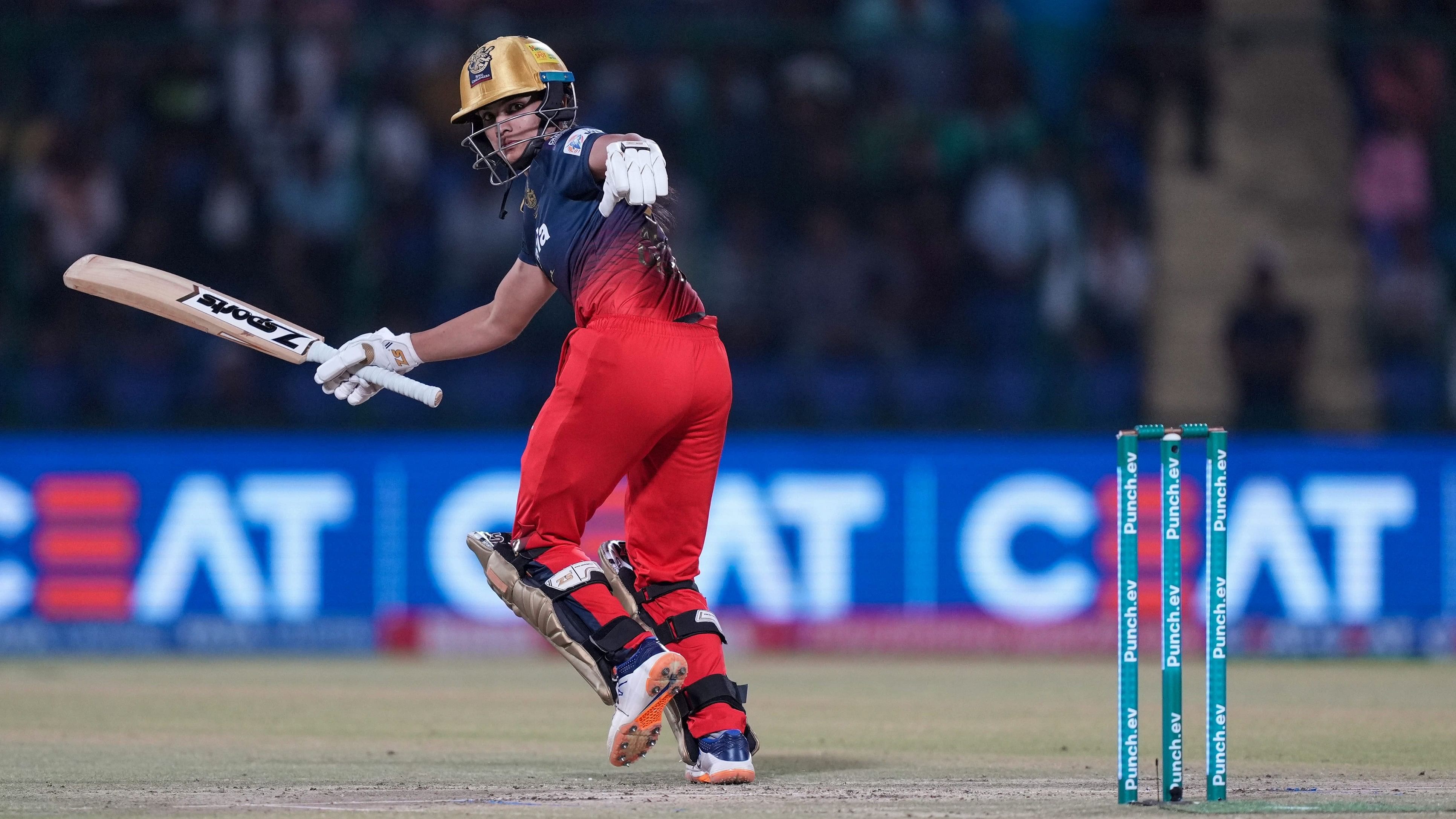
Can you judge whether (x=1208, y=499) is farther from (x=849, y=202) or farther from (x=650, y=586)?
(x=849, y=202)

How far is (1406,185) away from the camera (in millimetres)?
12320

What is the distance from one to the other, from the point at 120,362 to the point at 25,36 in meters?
2.30

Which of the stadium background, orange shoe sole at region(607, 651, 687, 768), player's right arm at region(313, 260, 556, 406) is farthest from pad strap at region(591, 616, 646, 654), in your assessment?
the stadium background

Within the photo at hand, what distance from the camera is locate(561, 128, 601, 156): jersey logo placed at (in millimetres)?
5398

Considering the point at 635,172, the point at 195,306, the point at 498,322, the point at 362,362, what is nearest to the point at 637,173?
the point at 635,172

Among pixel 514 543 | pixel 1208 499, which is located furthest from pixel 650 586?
pixel 1208 499

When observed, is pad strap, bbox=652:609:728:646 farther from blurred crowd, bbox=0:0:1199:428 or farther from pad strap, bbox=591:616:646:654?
blurred crowd, bbox=0:0:1199:428

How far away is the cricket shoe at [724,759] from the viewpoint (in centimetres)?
539

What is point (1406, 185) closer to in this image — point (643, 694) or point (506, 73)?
point (506, 73)

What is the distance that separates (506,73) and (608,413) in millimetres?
1072

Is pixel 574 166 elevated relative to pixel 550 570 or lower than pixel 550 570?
elevated

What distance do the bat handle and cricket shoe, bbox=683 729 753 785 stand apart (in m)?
1.20

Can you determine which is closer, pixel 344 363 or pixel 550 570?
pixel 550 570

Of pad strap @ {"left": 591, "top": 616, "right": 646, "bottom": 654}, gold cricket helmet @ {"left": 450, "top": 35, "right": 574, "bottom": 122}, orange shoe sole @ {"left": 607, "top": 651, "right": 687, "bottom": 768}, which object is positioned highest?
gold cricket helmet @ {"left": 450, "top": 35, "right": 574, "bottom": 122}
